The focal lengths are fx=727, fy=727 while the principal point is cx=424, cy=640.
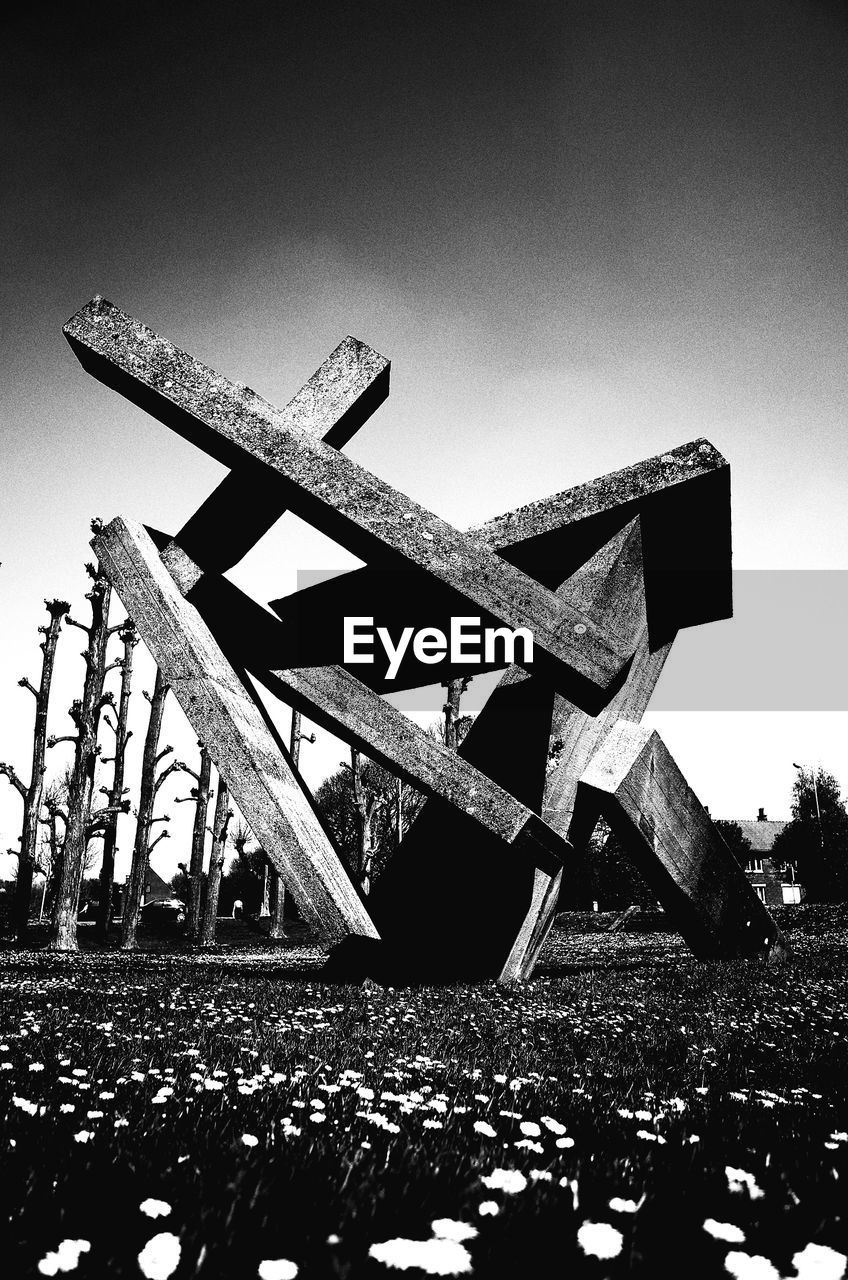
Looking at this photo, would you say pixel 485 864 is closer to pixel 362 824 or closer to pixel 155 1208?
pixel 155 1208

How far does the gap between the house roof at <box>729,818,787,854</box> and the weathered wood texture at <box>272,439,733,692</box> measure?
10769 centimetres

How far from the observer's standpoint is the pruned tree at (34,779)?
86.7 feet

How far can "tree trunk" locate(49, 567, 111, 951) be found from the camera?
23312 mm

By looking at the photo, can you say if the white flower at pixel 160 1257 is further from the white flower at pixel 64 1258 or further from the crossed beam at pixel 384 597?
the crossed beam at pixel 384 597

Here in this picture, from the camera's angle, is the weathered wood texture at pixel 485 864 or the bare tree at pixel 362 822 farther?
the bare tree at pixel 362 822

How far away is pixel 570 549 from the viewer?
540 centimetres

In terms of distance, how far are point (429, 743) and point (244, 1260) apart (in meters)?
3.26

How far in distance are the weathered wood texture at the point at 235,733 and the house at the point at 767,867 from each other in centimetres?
9085

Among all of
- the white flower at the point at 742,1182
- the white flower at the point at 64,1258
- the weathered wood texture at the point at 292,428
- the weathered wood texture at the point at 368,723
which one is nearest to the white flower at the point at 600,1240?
the white flower at the point at 742,1182

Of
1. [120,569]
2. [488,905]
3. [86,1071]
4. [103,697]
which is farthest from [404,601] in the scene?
[103,697]

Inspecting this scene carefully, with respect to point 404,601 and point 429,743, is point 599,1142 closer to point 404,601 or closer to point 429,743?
point 429,743

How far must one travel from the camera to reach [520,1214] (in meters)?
1.74

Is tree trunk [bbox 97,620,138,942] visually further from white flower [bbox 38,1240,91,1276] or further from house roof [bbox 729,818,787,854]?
house roof [bbox 729,818,787,854]

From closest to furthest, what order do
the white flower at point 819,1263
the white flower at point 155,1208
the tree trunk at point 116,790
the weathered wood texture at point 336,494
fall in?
the white flower at point 819,1263 → the white flower at point 155,1208 → the weathered wood texture at point 336,494 → the tree trunk at point 116,790
